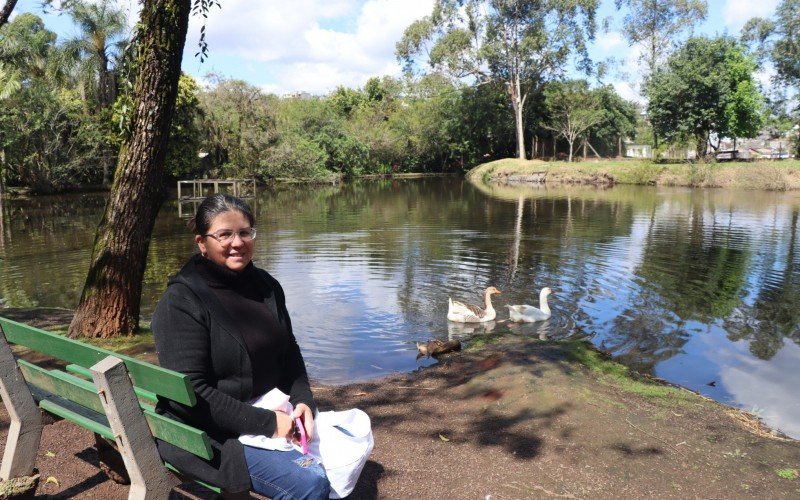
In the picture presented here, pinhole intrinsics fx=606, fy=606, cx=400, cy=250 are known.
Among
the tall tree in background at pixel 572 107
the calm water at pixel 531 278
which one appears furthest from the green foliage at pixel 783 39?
the calm water at pixel 531 278

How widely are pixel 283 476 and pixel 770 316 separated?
9728 millimetres

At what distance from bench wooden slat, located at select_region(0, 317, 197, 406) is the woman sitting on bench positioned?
0.64 ft

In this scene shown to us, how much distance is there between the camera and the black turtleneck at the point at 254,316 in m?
2.92

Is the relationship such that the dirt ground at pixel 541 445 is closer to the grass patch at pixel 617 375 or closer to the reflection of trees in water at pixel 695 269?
the grass patch at pixel 617 375

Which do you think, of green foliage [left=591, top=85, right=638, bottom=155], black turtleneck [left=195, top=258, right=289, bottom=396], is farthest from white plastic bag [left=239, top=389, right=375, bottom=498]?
green foliage [left=591, top=85, right=638, bottom=155]

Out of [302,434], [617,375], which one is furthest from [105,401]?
[617,375]

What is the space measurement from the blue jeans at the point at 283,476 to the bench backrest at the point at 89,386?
29cm

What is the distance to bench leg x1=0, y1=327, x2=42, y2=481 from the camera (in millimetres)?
3195

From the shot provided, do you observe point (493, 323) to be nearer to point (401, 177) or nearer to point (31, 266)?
point (31, 266)

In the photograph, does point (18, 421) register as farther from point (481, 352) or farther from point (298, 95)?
point (298, 95)

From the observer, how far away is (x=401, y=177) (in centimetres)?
6288

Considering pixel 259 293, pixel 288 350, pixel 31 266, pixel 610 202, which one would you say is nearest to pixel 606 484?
pixel 288 350

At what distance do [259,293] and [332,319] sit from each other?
658 centimetres

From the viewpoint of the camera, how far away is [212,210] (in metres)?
3.05
